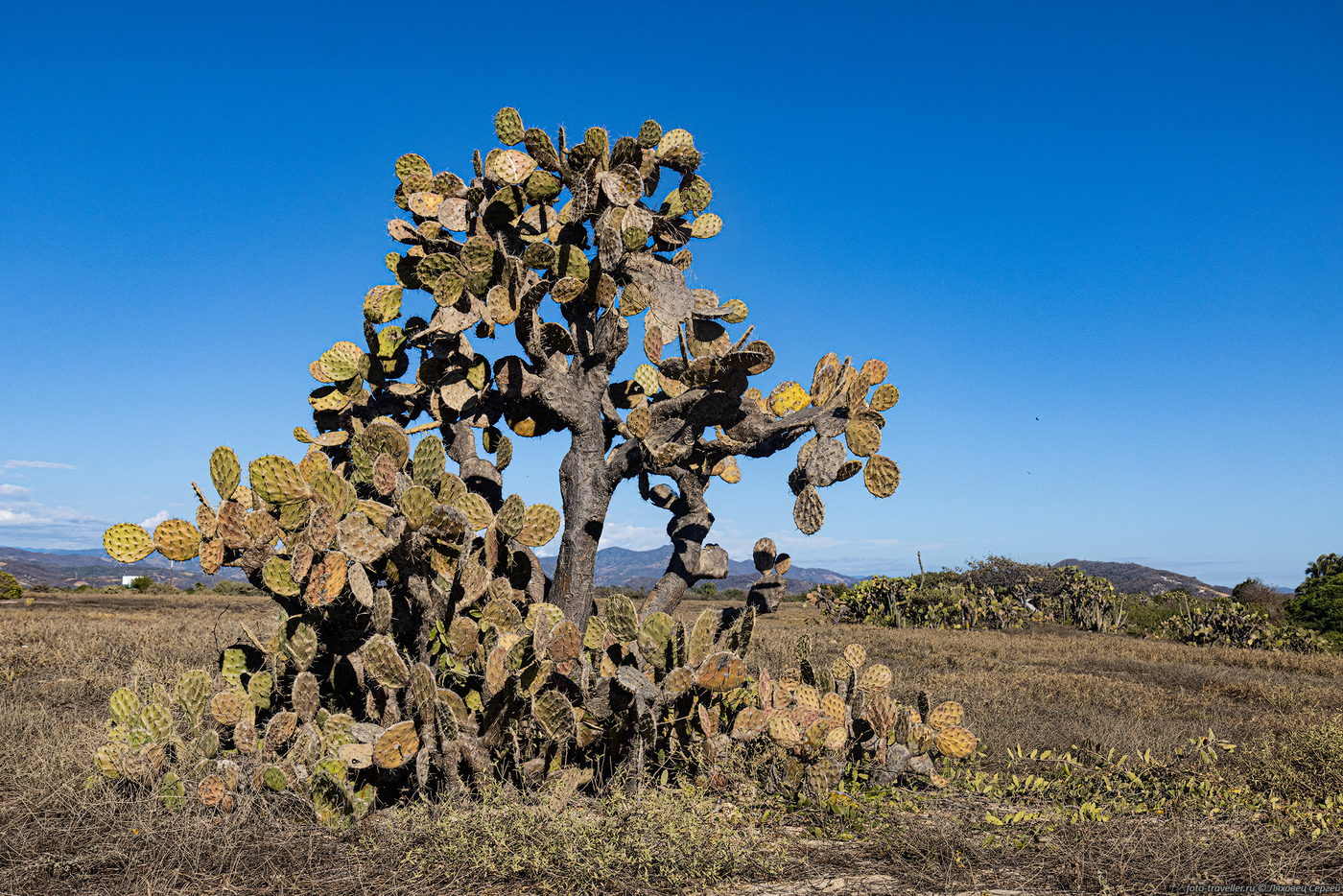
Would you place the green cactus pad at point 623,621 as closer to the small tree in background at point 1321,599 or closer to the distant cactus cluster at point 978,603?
the distant cactus cluster at point 978,603

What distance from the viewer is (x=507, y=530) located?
4164 mm

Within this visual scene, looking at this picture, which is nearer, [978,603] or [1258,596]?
[978,603]

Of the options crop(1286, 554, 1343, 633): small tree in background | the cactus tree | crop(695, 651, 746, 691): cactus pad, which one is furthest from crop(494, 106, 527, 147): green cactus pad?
crop(1286, 554, 1343, 633): small tree in background

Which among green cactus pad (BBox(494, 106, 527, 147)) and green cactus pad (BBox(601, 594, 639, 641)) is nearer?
green cactus pad (BBox(601, 594, 639, 641))

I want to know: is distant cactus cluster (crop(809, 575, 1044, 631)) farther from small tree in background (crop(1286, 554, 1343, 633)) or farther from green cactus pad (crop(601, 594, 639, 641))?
green cactus pad (crop(601, 594, 639, 641))

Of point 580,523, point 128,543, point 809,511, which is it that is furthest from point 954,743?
point 128,543

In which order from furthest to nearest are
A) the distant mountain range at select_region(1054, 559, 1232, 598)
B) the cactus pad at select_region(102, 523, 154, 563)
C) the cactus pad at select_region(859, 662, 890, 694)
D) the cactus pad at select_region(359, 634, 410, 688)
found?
the distant mountain range at select_region(1054, 559, 1232, 598) < the cactus pad at select_region(859, 662, 890, 694) < the cactus pad at select_region(102, 523, 154, 563) < the cactus pad at select_region(359, 634, 410, 688)

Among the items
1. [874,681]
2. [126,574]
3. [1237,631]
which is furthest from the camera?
[126,574]

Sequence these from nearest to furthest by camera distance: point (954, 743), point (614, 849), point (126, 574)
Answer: point (614, 849) → point (954, 743) → point (126, 574)

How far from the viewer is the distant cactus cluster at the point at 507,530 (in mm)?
3793

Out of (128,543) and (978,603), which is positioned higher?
(128,543)

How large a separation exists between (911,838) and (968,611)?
16.6 m

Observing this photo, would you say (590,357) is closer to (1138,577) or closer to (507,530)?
(507,530)

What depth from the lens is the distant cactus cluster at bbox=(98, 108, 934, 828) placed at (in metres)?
3.79
